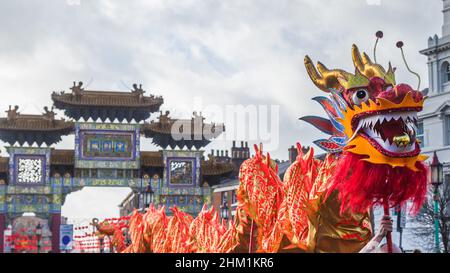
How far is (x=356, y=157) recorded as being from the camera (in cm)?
628

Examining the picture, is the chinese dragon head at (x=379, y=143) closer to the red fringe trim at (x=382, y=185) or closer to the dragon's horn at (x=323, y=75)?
the red fringe trim at (x=382, y=185)

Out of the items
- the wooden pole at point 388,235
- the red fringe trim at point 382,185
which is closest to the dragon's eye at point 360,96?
the red fringe trim at point 382,185

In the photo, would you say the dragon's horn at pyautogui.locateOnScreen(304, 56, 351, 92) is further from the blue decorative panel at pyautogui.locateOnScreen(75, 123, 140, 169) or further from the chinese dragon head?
the blue decorative panel at pyautogui.locateOnScreen(75, 123, 140, 169)

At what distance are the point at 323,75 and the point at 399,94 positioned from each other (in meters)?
1.12

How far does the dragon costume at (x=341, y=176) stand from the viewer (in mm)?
6062

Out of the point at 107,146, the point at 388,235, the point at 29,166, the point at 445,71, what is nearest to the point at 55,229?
the point at 29,166

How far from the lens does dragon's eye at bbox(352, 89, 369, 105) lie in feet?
20.7

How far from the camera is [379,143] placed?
6094 mm

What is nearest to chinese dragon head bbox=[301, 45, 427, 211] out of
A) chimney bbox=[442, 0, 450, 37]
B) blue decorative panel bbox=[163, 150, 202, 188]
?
chimney bbox=[442, 0, 450, 37]

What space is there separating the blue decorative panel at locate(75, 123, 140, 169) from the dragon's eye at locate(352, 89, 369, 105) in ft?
105

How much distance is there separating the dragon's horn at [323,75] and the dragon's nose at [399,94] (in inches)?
31.7
